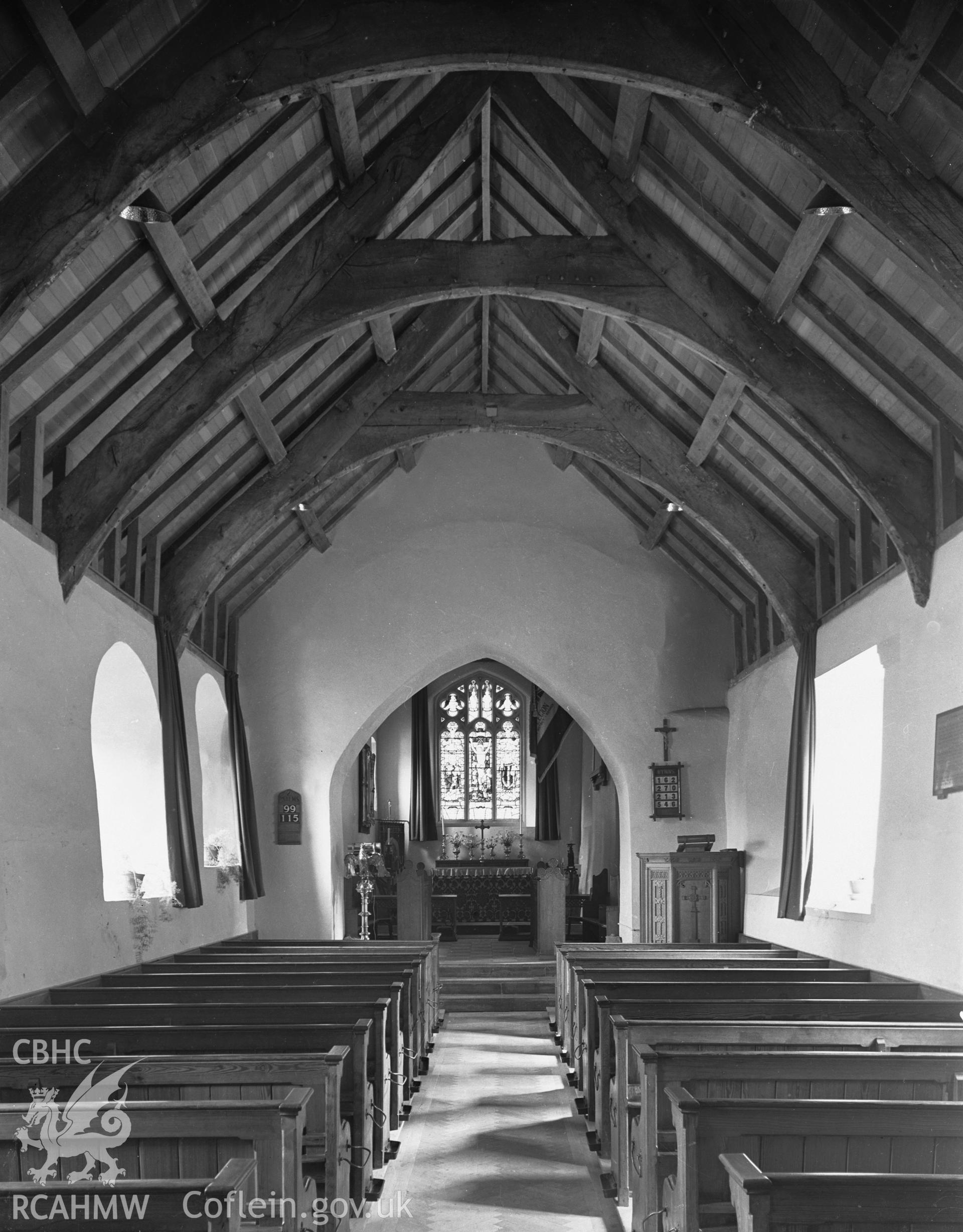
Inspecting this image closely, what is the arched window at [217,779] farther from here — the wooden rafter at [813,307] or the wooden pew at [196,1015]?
the wooden rafter at [813,307]

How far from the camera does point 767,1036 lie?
5.10 m

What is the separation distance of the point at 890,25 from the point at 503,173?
380 cm

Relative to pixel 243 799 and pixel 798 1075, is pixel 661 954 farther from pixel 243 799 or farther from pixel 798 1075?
pixel 798 1075

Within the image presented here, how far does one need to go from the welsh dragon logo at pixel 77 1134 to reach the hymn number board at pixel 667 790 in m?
9.32

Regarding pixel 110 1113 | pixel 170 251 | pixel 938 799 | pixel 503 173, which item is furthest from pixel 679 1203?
pixel 503 173

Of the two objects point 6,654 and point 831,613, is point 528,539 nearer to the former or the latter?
point 831,613

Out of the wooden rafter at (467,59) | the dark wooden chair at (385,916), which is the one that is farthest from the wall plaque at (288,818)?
the wooden rafter at (467,59)

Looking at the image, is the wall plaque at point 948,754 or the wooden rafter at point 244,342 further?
the wooden rafter at point 244,342

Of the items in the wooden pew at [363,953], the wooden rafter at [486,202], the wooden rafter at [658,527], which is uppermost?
the wooden rafter at [486,202]

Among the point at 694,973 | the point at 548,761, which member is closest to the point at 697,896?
the point at 694,973

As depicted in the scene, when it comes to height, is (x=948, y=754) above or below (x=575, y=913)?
above

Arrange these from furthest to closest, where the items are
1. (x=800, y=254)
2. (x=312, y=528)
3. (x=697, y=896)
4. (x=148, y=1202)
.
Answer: (x=312, y=528) → (x=697, y=896) → (x=800, y=254) → (x=148, y=1202)

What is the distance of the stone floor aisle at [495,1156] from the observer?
516cm

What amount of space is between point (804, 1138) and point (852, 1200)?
3.41 ft
